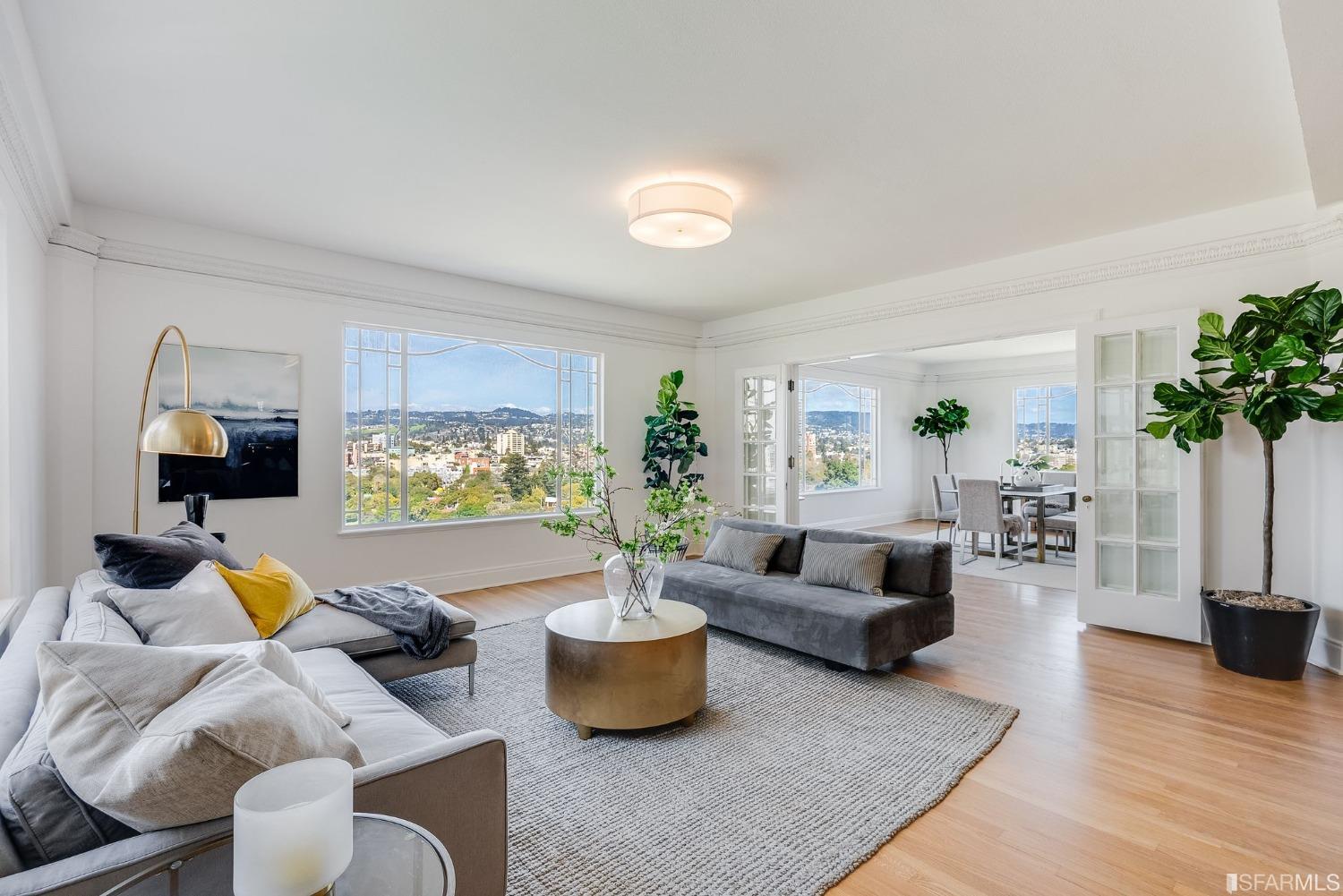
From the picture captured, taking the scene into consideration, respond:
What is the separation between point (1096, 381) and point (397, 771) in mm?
4527

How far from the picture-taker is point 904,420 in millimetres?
10469

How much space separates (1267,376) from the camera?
377cm

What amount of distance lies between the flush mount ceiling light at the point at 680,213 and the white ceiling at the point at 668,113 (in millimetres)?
88

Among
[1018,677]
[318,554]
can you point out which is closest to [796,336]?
[1018,677]

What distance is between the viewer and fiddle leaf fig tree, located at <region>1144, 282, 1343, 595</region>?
10.3 feet

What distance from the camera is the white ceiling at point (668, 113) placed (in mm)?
2119

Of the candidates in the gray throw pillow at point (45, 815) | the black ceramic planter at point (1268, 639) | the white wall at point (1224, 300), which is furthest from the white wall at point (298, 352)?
the black ceramic planter at point (1268, 639)

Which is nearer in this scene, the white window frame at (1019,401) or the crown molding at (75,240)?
the crown molding at (75,240)

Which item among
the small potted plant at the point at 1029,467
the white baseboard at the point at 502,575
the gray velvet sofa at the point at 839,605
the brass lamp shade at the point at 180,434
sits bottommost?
the white baseboard at the point at 502,575

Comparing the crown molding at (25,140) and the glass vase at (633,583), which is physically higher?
the crown molding at (25,140)

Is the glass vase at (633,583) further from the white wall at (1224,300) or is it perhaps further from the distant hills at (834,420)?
the distant hills at (834,420)

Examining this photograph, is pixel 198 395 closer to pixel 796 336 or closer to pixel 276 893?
pixel 276 893

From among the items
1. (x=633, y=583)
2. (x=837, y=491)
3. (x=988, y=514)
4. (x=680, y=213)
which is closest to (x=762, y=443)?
Result: (x=988, y=514)

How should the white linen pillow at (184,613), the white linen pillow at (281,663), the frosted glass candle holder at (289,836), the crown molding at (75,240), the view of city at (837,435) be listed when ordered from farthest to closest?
1. the view of city at (837,435)
2. the crown molding at (75,240)
3. the white linen pillow at (184,613)
4. the white linen pillow at (281,663)
5. the frosted glass candle holder at (289,836)
